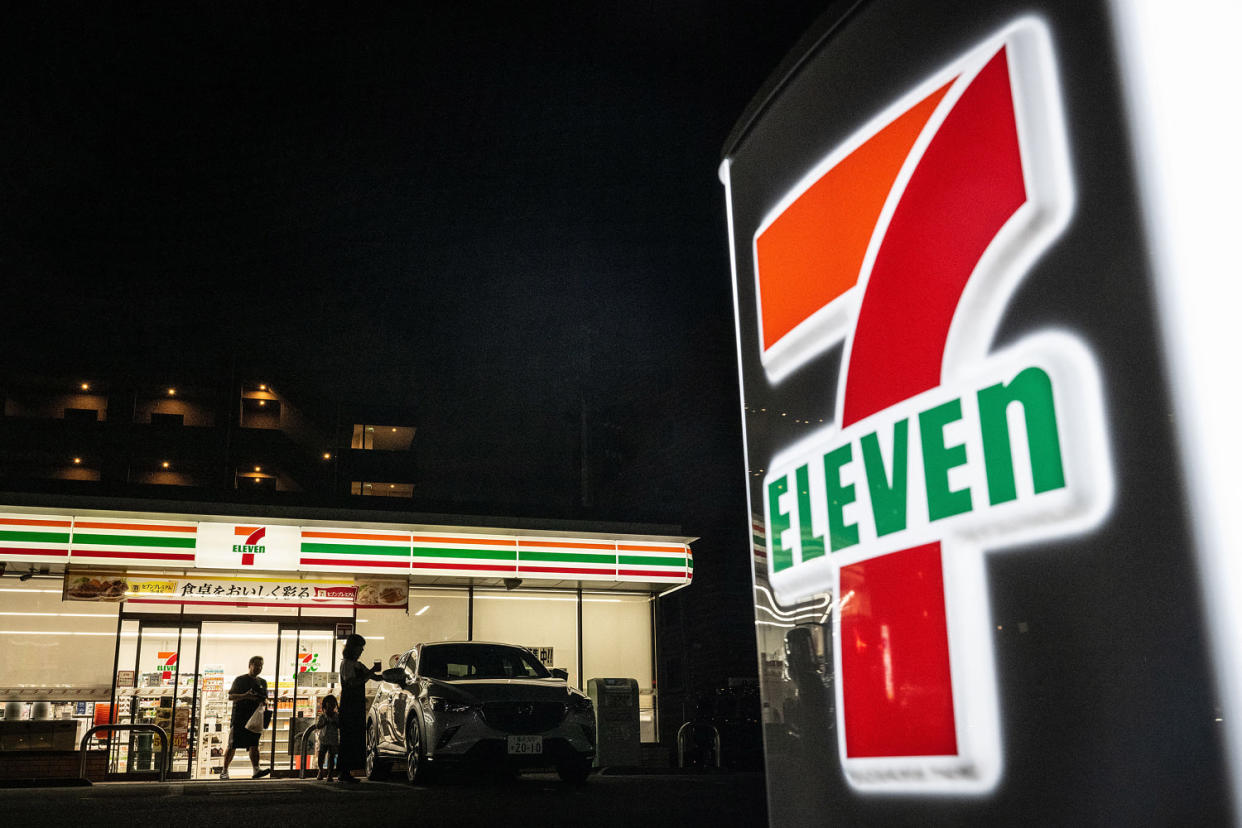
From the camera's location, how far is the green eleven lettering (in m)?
1.38

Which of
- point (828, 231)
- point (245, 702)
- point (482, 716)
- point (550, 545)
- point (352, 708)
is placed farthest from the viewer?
point (550, 545)

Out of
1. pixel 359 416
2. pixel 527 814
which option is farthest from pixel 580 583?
pixel 359 416

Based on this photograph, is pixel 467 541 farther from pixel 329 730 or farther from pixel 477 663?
pixel 477 663

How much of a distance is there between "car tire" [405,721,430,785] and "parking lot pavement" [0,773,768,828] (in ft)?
0.50

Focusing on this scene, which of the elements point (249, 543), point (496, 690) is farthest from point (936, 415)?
point (249, 543)

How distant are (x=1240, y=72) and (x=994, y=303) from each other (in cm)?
41

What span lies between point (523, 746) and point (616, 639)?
7804 millimetres

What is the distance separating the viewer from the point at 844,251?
1.88 m

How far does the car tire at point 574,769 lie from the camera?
1065cm

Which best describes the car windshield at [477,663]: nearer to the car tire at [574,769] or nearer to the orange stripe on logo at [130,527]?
the car tire at [574,769]

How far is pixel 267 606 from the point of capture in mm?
16781

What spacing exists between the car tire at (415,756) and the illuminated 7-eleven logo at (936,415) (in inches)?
366

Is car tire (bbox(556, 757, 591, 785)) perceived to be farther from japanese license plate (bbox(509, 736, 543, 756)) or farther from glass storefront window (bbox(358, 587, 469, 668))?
glass storefront window (bbox(358, 587, 469, 668))

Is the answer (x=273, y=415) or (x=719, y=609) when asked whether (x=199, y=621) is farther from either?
(x=273, y=415)
